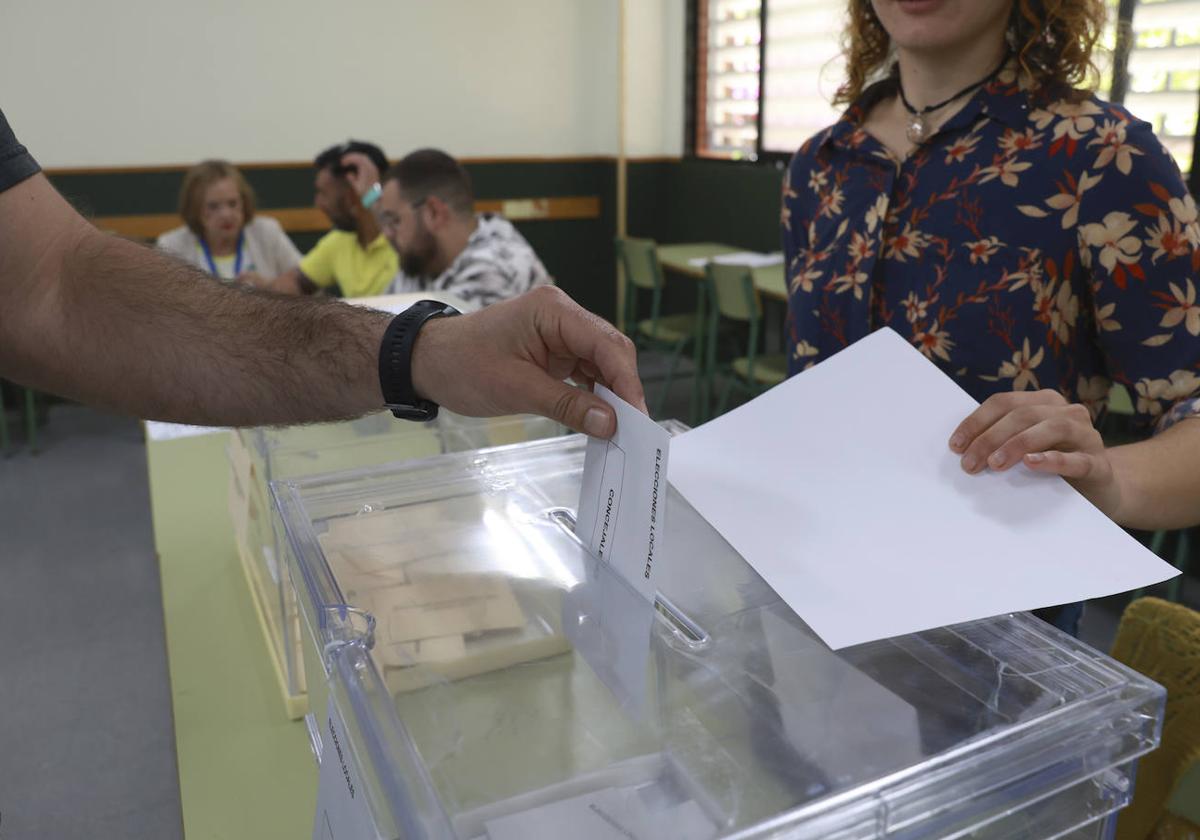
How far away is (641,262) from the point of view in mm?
5316

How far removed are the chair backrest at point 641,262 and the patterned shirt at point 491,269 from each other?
2048 millimetres

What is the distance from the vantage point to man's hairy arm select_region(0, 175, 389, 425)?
39.2 inches

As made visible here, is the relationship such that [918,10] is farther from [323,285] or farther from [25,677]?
[323,285]

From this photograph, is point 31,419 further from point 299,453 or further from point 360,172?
point 299,453

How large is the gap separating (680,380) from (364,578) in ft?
17.4

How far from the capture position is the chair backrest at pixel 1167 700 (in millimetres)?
1204

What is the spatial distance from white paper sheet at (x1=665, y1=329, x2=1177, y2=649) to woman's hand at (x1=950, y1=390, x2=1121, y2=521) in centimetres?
1

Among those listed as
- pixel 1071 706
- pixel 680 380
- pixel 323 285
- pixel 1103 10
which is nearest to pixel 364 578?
pixel 1071 706

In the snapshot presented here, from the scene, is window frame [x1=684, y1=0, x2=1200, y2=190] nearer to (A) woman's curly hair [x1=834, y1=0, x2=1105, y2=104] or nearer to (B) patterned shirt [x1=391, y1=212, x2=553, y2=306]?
(B) patterned shirt [x1=391, y1=212, x2=553, y2=306]

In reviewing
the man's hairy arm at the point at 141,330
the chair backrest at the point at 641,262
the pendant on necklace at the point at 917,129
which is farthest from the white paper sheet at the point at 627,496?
the chair backrest at the point at 641,262

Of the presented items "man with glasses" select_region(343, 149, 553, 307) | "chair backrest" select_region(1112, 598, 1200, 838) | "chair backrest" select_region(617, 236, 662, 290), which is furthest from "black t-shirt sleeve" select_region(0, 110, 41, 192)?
"chair backrest" select_region(617, 236, 662, 290)

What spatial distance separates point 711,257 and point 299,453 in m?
4.44

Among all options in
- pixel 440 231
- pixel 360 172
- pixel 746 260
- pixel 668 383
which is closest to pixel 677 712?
pixel 440 231

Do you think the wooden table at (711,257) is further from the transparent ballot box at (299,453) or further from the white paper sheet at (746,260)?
the transparent ballot box at (299,453)
